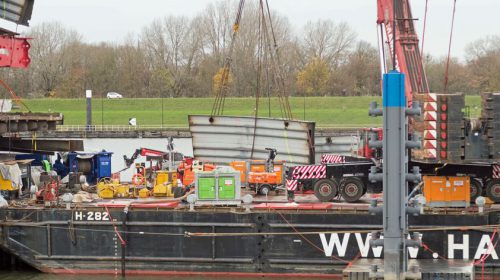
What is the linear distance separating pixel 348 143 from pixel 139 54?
8705 cm

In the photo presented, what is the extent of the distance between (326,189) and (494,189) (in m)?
5.72

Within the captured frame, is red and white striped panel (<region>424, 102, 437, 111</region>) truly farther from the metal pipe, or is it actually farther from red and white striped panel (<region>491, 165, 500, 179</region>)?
the metal pipe

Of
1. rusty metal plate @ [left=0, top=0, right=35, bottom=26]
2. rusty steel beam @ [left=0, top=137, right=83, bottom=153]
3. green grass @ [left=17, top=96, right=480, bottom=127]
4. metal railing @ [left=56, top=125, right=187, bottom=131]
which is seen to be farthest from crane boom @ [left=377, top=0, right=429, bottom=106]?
metal railing @ [left=56, top=125, right=187, bottom=131]

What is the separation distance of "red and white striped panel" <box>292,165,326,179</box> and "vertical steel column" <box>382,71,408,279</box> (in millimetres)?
13007

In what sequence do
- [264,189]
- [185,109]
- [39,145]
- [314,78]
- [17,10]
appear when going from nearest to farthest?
[264,189], [17,10], [39,145], [185,109], [314,78]

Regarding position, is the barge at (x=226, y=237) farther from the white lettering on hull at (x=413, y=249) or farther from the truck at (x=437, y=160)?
the truck at (x=437, y=160)

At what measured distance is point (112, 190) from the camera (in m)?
37.2

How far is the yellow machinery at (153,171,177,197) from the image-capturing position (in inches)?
1455

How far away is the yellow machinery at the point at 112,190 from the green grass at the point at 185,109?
63113mm

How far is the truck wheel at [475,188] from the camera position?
3369cm

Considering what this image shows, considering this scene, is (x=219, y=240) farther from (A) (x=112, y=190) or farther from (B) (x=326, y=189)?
(A) (x=112, y=190)

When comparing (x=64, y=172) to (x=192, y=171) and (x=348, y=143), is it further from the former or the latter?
(x=348, y=143)

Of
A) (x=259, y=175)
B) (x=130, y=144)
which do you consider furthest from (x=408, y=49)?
(x=130, y=144)

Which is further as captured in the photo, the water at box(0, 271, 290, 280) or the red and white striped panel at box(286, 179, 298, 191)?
the red and white striped panel at box(286, 179, 298, 191)
